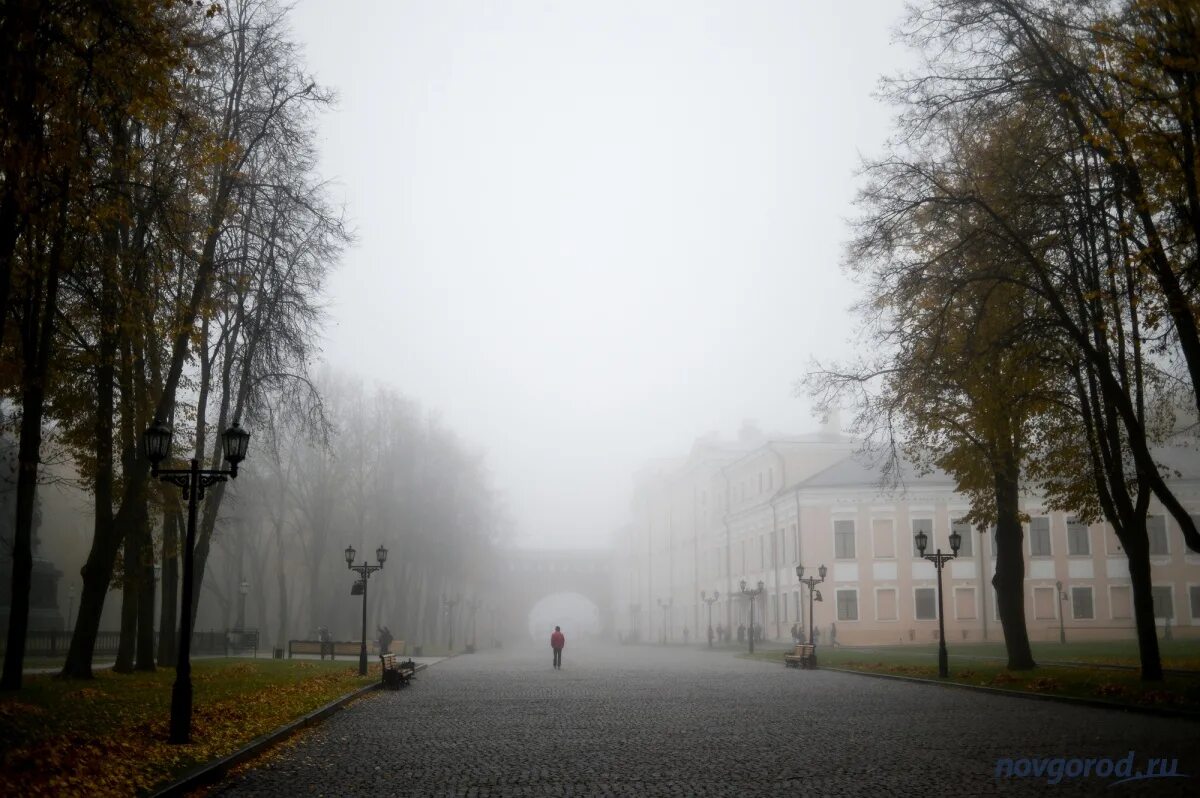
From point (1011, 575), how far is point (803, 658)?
10.4 m

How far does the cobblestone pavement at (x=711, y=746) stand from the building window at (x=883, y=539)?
3705 centimetres

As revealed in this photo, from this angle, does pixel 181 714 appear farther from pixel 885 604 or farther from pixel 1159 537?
pixel 1159 537

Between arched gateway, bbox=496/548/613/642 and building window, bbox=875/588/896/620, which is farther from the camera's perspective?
arched gateway, bbox=496/548/613/642

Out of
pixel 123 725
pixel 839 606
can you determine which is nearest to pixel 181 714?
pixel 123 725

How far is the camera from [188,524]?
14.6 metres

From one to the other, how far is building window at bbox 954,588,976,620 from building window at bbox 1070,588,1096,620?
524 cm

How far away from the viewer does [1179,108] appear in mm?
14797

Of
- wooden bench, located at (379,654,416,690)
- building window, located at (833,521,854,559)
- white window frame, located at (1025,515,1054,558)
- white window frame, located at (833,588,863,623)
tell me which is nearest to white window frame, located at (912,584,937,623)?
white window frame, located at (833,588,863,623)

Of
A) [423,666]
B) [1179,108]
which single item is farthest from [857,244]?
[423,666]

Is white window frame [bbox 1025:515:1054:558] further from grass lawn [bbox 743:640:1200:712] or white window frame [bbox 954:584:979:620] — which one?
grass lawn [bbox 743:640:1200:712]

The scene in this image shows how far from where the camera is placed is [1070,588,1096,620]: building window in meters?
57.3

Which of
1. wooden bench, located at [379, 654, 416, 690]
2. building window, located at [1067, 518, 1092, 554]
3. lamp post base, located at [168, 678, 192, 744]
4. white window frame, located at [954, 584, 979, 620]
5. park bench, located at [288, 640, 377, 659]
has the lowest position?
park bench, located at [288, 640, 377, 659]

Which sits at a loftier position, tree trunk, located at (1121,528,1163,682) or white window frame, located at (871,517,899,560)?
white window frame, located at (871,517,899,560)

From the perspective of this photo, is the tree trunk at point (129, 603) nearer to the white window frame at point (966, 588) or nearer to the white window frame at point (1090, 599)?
the white window frame at point (966, 588)
